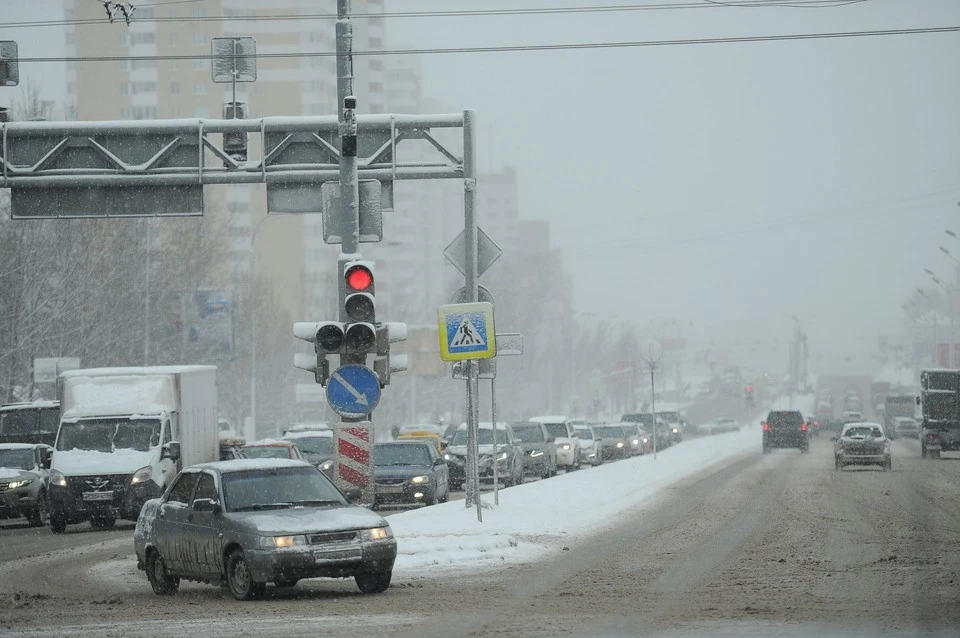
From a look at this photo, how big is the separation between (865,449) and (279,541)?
3324 cm

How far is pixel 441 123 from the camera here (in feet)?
82.0

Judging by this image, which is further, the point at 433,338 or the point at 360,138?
the point at 433,338

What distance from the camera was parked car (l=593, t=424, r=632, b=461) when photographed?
62312 mm

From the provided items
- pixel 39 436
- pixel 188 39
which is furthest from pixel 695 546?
pixel 188 39

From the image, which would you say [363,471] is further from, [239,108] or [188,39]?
[188,39]

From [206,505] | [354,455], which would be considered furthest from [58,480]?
[206,505]

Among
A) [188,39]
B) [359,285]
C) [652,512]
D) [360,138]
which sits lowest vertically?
[652,512]

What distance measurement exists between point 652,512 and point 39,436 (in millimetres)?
17741

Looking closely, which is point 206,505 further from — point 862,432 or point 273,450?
point 862,432

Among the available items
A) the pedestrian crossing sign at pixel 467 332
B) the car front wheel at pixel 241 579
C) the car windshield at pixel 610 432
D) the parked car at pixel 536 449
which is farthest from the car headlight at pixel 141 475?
the car windshield at pixel 610 432

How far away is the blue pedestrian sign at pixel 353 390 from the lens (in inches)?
679

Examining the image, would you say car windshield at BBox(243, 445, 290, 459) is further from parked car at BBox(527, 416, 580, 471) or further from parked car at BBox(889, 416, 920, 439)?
parked car at BBox(889, 416, 920, 439)

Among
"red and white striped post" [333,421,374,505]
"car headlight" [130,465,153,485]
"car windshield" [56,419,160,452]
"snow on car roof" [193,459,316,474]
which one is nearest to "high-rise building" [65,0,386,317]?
"car windshield" [56,419,160,452]

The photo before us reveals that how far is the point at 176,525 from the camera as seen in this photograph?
15875mm
